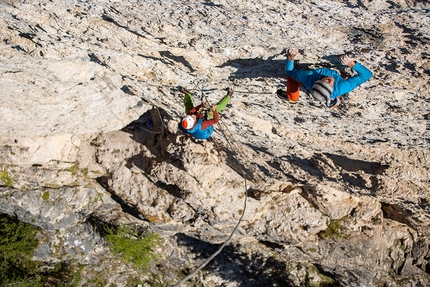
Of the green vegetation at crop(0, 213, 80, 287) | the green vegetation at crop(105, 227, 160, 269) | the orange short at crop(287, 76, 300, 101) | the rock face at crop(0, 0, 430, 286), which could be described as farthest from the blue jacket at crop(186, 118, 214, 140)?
the green vegetation at crop(0, 213, 80, 287)

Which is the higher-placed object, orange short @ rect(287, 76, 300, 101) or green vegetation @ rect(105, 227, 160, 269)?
orange short @ rect(287, 76, 300, 101)

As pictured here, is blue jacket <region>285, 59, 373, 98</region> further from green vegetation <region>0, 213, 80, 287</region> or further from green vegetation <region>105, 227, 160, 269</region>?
green vegetation <region>0, 213, 80, 287</region>

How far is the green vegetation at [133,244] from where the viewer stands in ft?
24.5

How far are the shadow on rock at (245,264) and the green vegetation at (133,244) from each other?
2.22 feet

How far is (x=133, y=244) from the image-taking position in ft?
24.9

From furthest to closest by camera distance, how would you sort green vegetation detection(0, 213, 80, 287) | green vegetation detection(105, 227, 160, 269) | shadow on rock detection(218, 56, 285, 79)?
green vegetation detection(105, 227, 160, 269)
green vegetation detection(0, 213, 80, 287)
shadow on rock detection(218, 56, 285, 79)

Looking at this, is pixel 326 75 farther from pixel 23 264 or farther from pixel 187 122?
pixel 23 264

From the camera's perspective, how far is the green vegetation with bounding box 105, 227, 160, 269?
745 centimetres

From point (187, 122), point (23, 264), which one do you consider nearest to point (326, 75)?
point (187, 122)

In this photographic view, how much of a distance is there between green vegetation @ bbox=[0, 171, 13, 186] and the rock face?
3cm

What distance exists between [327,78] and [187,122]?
5.59 ft

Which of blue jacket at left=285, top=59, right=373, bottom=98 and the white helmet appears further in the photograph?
the white helmet

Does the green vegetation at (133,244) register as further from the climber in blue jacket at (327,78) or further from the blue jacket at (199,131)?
the climber in blue jacket at (327,78)

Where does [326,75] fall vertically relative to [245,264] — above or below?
above
